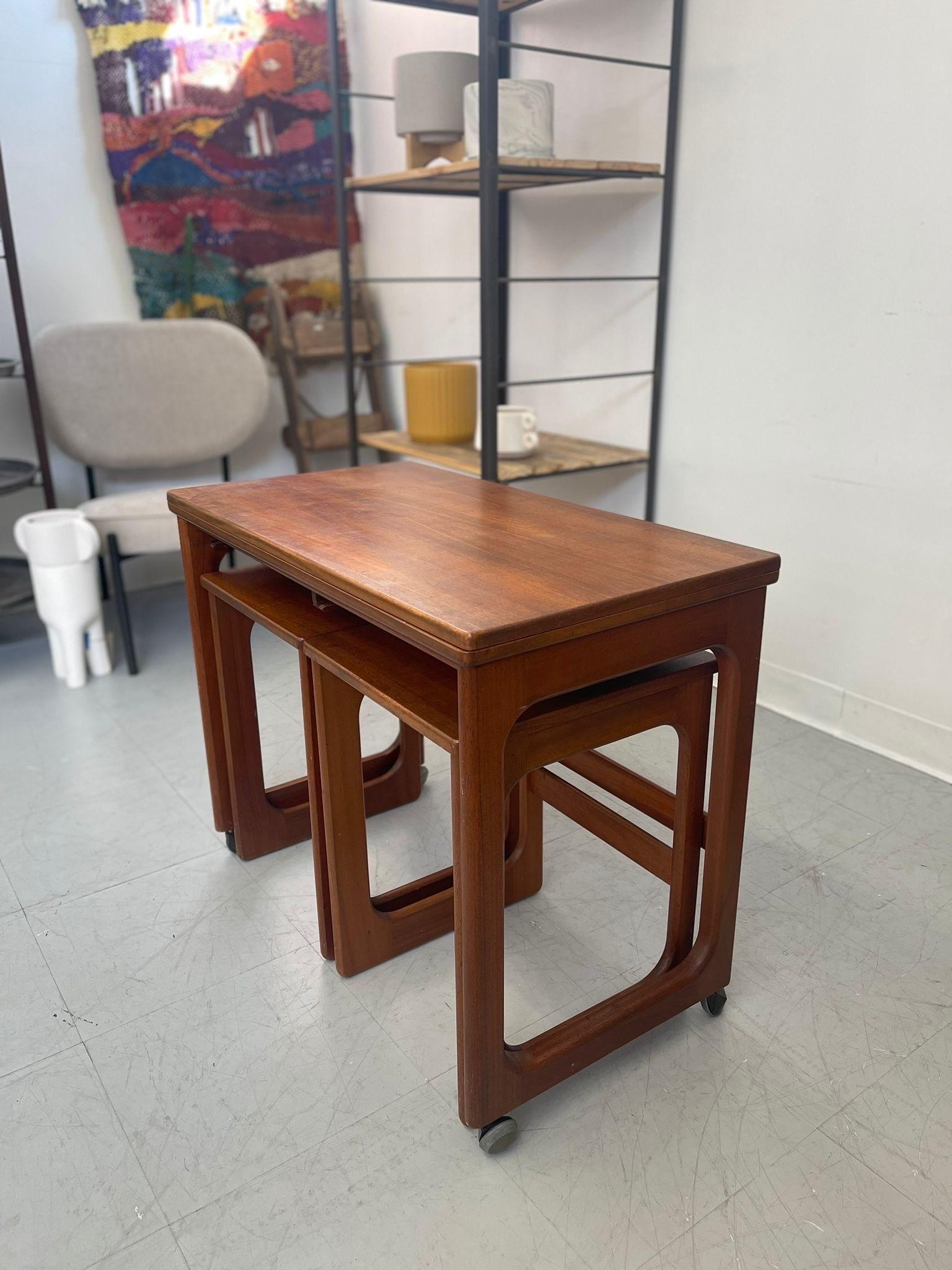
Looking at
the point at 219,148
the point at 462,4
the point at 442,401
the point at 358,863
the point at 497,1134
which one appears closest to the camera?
the point at 497,1134

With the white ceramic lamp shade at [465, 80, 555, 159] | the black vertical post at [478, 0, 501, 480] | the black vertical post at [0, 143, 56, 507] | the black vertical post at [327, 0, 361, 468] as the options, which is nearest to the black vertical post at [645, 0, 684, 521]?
the white ceramic lamp shade at [465, 80, 555, 159]

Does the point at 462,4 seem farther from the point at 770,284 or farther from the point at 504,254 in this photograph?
the point at 770,284

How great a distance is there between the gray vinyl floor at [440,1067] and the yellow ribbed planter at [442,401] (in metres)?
1.25

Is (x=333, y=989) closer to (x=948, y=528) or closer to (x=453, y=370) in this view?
(x=948, y=528)

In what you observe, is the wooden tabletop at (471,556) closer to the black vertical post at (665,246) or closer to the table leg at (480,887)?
the table leg at (480,887)

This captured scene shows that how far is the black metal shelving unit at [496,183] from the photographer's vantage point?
7.02ft

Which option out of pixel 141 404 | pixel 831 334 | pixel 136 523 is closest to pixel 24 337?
pixel 141 404

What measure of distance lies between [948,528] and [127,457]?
232 cm

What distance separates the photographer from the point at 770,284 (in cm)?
220

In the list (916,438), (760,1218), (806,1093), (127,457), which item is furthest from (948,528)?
(127,457)

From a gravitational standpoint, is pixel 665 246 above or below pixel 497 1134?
above

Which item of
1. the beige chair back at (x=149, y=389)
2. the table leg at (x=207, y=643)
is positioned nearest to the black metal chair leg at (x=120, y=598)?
the beige chair back at (x=149, y=389)

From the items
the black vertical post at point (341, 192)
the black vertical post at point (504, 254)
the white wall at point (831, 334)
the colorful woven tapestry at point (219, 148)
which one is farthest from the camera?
the colorful woven tapestry at point (219, 148)

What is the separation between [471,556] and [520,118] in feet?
4.80
